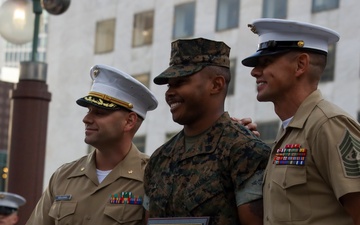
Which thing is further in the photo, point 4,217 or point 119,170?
point 4,217

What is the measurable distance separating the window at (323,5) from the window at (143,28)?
25.0ft

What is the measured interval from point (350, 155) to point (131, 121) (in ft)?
7.39

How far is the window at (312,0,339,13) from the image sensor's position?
29.0 m

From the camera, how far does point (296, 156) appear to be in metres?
4.80

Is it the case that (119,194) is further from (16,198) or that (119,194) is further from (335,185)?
(16,198)

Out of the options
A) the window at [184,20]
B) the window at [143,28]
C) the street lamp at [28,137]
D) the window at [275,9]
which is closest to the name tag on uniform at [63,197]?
the street lamp at [28,137]

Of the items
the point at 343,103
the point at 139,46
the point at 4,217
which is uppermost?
the point at 139,46

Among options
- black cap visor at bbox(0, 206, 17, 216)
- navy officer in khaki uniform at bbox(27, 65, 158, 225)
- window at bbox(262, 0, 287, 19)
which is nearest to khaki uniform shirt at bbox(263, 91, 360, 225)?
navy officer in khaki uniform at bbox(27, 65, 158, 225)

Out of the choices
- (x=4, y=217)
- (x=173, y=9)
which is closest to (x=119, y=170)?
(x=4, y=217)

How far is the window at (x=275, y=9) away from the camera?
30594 millimetres

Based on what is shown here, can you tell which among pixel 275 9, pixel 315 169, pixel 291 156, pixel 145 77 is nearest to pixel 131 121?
pixel 291 156

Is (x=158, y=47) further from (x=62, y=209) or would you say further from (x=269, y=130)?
(x=62, y=209)

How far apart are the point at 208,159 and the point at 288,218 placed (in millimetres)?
783

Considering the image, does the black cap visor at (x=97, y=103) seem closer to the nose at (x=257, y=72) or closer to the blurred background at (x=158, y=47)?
the nose at (x=257, y=72)
